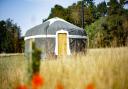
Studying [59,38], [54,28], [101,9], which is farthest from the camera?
[101,9]

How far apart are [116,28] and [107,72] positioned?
26.2m

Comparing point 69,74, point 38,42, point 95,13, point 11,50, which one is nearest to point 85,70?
point 69,74

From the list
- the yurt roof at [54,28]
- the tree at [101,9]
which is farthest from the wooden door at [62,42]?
the tree at [101,9]

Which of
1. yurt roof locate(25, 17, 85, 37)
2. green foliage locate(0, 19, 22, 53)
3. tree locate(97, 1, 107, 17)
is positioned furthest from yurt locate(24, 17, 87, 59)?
tree locate(97, 1, 107, 17)

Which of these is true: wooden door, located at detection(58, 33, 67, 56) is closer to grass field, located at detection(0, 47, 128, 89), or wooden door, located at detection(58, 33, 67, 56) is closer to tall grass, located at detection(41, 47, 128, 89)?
grass field, located at detection(0, 47, 128, 89)

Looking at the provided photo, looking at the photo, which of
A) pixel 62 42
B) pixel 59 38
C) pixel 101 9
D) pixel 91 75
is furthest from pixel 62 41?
pixel 101 9

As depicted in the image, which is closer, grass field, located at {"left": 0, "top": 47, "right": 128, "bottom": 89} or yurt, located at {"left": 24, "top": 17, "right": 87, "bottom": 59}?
grass field, located at {"left": 0, "top": 47, "right": 128, "bottom": 89}

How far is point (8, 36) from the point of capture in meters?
39.9

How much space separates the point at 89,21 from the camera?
1667 inches

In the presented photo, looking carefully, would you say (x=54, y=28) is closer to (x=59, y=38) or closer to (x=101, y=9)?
(x=59, y=38)

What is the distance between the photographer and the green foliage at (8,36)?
123 feet

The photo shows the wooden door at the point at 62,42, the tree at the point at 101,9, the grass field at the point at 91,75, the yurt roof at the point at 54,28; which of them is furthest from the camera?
the tree at the point at 101,9

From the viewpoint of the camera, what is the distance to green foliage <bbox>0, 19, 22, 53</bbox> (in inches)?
1475

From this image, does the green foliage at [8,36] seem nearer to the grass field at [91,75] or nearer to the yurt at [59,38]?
the yurt at [59,38]
